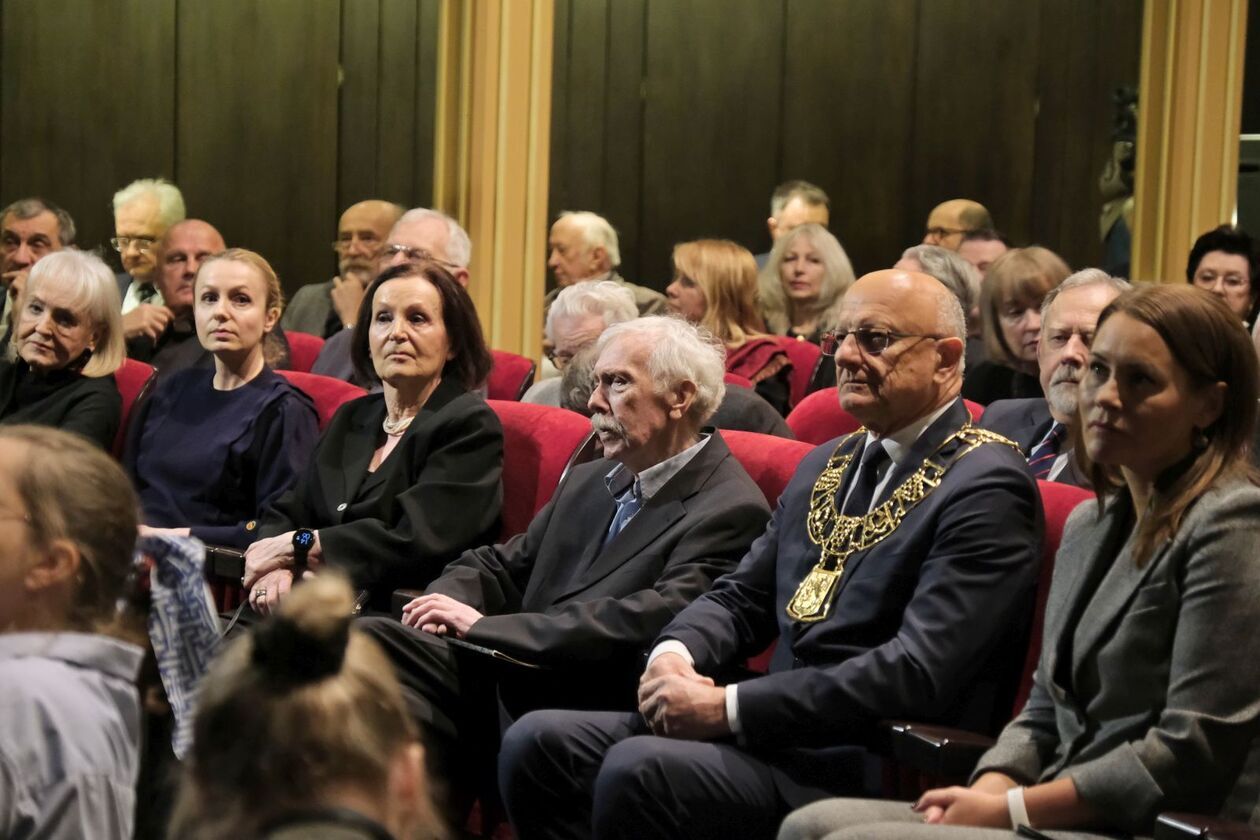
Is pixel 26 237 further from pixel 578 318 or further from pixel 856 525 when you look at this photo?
pixel 856 525

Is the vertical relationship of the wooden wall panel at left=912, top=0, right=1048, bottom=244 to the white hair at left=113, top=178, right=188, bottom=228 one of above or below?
above

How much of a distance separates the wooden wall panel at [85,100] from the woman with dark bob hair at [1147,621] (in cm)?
614

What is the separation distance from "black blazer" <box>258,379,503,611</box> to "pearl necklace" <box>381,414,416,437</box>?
0.06 feet

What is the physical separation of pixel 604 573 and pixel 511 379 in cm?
151

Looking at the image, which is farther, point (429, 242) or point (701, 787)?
point (429, 242)

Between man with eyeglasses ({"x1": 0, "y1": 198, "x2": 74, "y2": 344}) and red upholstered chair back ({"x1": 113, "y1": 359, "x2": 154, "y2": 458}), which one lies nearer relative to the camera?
red upholstered chair back ({"x1": 113, "y1": 359, "x2": 154, "y2": 458})

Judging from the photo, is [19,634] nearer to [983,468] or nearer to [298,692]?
[298,692]

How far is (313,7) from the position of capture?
24.8ft

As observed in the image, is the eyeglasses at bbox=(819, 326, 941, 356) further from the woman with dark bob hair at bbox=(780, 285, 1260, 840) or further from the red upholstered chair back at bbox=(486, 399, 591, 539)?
the red upholstered chair back at bbox=(486, 399, 591, 539)

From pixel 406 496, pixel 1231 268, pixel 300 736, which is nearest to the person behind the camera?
pixel 300 736

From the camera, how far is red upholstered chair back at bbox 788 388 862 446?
363 centimetres

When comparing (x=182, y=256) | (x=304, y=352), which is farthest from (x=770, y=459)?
(x=182, y=256)

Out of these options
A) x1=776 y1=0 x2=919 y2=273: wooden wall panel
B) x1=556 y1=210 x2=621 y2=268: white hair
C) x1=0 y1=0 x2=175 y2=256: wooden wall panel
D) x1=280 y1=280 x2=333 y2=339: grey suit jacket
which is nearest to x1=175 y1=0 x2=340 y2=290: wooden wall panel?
x1=0 y1=0 x2=175 y2=256: wooden wall panel

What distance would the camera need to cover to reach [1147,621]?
6.86ft
